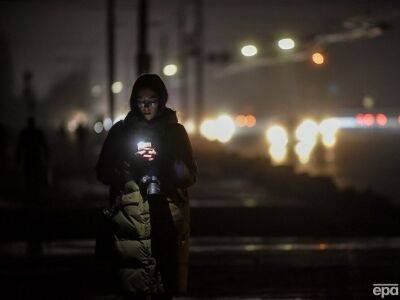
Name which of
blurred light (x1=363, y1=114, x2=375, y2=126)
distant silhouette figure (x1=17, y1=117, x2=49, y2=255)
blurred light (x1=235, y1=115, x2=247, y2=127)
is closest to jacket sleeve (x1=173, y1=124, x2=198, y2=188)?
distant silhouette figure (x1=17, y1=117, x2=49, y2=255)

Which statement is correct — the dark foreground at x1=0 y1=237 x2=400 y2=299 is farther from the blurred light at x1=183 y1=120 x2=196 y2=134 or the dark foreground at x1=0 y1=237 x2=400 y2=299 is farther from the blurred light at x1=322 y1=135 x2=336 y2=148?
the blurred light at x1=183 y1=120 x2=196 y2=134

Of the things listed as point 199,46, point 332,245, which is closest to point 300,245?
point 332,245

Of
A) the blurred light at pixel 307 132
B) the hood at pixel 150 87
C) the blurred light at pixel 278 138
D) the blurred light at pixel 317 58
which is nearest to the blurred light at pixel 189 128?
the blurred light at pixel 278 138

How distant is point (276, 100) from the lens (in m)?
160

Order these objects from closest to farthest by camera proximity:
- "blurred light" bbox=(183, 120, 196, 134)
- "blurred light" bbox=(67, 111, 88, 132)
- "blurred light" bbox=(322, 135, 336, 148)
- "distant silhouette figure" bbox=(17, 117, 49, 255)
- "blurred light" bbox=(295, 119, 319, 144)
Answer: "distant silhouette figure" bbox=(17, 117, 49, 255), "blurred light" bbox=(67, 111, 88, 132), "blurred light" bbox=(322, 135, 336, 148), "blurred light" bbox=(295, 119, 319, 144), "blurred light" bbox=(183, 120, 196, 134)

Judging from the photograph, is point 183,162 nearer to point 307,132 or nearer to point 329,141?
point 329,141

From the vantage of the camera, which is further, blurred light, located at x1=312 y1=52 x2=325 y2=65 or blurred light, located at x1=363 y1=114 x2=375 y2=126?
blurred light, located at x1=363 y1=114 x2=375 y2=126

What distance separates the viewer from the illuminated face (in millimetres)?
7445

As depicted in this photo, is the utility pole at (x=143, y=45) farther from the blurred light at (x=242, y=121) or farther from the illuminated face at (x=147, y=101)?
the blurred light at (x=242, y=121)

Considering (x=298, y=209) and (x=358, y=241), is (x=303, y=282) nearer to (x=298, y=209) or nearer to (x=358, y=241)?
(x=358, y=241)

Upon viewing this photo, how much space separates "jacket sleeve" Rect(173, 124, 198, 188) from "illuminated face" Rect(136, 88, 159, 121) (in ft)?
0.76

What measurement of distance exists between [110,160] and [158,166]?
A: 33 centimetres

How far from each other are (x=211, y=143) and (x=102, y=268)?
3676 centimetres

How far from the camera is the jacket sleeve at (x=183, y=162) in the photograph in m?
7.42
